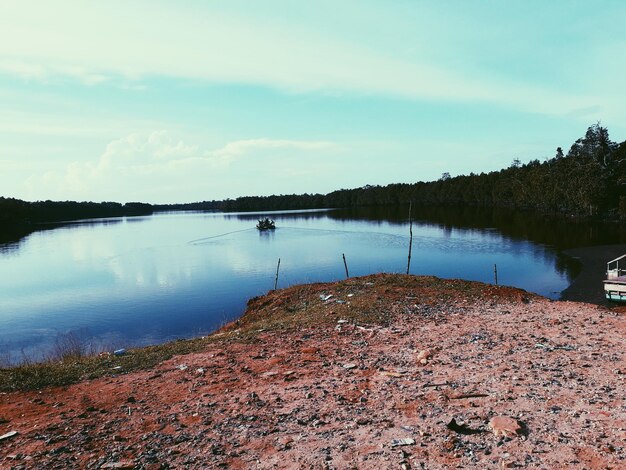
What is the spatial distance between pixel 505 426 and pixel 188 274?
149 feet

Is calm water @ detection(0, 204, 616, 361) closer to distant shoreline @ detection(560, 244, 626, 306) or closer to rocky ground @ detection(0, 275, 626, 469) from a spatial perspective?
distant shoreline @ detection(560, 244, 626, 306)

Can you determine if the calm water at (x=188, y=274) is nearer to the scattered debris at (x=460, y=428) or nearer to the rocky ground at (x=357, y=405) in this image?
the rocky ground at (x=357, y=405)

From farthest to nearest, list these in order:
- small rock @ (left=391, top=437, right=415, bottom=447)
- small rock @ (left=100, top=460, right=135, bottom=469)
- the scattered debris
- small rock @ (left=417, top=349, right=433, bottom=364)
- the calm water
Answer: the calm water, small rock @ (left=417, top=349, right=433, bottom=364), the scattered debris, small rock @ (left=391, top=437, right=415, bottom=447), small rock @ (left=100, top=460, right=135, bottom=469)

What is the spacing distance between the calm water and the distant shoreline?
1255 millimetres

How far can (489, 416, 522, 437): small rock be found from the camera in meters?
6.75

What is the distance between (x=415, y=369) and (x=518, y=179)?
14049cm

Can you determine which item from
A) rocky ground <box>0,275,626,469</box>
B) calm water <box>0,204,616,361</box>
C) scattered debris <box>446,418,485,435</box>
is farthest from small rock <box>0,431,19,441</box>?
calm water <box>0,204,616,361</box>

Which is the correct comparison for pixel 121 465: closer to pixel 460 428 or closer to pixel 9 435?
pixel 9 435

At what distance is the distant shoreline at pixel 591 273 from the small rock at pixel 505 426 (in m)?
24.7

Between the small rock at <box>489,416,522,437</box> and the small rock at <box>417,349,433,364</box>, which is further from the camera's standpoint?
the small rock at <box>417,349,433,364</box>

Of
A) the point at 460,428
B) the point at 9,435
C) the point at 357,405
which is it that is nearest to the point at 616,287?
the point at 460,428

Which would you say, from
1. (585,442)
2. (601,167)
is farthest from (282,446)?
(601,167)

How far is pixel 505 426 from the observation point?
22.7ft

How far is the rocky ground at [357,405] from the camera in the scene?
21.4ft
